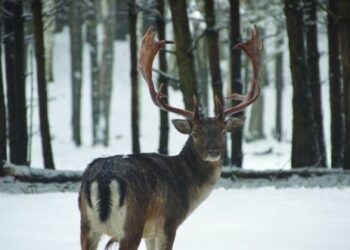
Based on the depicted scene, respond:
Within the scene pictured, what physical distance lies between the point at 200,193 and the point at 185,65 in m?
6.54

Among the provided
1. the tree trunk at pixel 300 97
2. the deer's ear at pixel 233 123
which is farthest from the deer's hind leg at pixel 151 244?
the tree trunk at pixel 300 97

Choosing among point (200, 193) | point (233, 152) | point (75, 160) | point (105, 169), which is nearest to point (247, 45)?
point (200, 193)

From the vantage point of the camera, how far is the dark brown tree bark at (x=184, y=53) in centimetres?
1384

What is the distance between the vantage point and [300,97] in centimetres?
1377

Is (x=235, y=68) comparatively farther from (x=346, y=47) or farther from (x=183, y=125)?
(x=183, y=125)

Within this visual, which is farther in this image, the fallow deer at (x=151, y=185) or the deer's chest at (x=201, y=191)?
the deer's chest at (x=201, y=191)

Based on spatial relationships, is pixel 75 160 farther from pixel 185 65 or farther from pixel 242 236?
pixel 242 236

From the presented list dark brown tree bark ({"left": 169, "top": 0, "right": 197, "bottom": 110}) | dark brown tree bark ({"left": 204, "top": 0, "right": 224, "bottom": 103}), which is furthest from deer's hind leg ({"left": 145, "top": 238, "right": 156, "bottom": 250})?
dark brown tree bark ({"left": 204, "top": 0, "right": 224, "bottom": 103})

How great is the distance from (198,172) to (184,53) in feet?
20.9

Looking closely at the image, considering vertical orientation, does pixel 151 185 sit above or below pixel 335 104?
below

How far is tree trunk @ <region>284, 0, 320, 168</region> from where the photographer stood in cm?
1368

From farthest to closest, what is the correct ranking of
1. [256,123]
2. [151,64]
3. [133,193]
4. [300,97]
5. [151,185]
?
[256,123] < [300,97] < [151,64] < [151,185] < [133,193]

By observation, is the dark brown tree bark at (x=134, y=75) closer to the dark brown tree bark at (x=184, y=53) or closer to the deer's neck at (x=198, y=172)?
the dark brown tree bark at (x=184, y=53)

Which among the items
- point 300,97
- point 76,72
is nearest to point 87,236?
point 300,97
